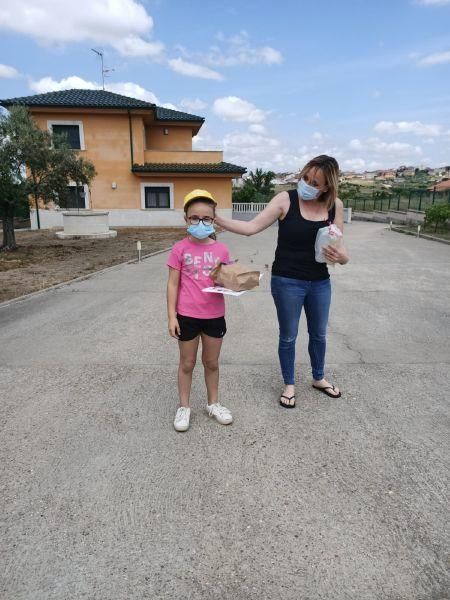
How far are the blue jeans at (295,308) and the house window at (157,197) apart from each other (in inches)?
894

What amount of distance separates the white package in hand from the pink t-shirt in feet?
2.24

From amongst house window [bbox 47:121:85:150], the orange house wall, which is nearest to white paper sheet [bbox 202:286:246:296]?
the orange house wall

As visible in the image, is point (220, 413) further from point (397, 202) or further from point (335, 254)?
point (397, 202)

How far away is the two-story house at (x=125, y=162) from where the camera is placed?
22.9 metres

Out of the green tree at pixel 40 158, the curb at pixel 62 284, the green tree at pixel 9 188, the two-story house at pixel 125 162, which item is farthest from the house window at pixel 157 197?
the curb at pixel 62 284

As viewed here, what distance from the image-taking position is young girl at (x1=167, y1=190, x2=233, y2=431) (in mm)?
2770

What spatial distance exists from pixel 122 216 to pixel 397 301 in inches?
795

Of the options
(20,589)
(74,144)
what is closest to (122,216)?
(74,144)

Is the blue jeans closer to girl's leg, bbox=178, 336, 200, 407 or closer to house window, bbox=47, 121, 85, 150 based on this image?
girl's leg, bbox=178, 336, 200, 407

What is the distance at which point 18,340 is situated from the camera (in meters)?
5.16

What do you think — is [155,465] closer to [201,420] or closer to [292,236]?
[201,420]

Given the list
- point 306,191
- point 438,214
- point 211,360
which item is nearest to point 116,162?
point 438,214

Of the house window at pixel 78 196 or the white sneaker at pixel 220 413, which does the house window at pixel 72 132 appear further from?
the white sneaker at pixel 220 413

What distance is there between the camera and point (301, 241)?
312 cm
